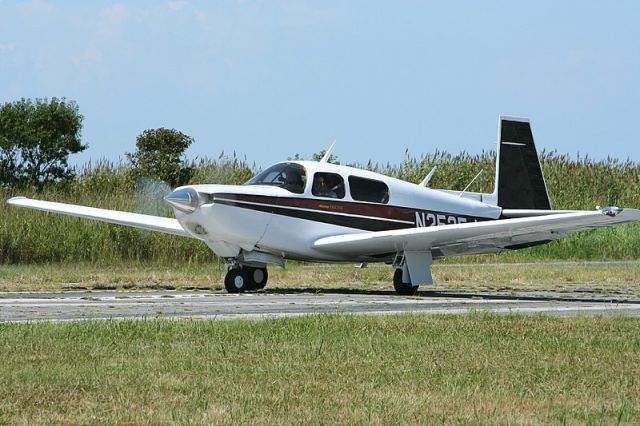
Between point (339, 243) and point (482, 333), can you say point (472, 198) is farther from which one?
point (482, 333)

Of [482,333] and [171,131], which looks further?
[171,131]

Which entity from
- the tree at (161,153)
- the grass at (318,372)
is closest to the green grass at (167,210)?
the tree at (161,153)

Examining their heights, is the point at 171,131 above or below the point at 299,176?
above

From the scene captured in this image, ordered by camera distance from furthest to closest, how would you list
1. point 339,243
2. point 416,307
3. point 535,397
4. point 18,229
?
point 18,229 → point 339,243 → point 416,307 → point 535,397

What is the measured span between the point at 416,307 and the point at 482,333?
409cm

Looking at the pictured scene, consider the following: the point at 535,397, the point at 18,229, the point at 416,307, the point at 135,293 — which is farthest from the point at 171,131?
the point at 535,397

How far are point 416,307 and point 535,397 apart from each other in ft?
24.2

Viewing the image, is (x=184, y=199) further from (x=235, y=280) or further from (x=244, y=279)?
(x=244, y=279)

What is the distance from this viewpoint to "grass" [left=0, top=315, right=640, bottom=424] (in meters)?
7.04

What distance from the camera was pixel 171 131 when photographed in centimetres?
3503

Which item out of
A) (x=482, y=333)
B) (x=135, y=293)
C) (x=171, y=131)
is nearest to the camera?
(x=482, y=333)

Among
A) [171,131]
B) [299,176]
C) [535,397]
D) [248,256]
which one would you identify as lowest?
[535,397]

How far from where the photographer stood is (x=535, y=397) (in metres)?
7.64

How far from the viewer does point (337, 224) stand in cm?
1931
